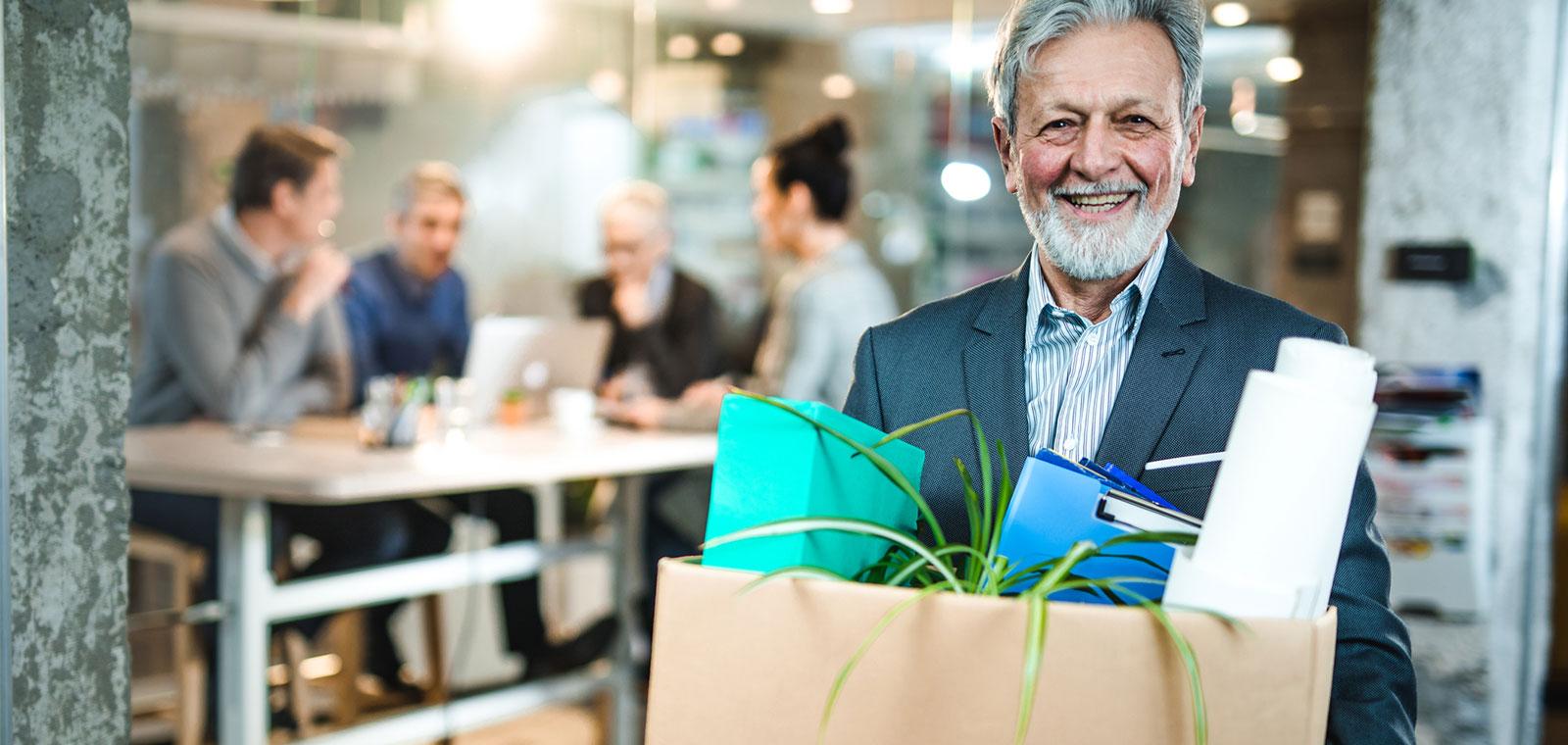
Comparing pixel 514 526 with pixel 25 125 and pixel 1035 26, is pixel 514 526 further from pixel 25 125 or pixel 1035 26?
pixel 1035 26

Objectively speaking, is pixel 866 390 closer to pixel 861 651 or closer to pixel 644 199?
pixel 861 651

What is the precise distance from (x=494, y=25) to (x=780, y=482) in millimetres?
4500

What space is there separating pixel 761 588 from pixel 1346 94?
11.7 ft

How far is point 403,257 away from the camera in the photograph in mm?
4375

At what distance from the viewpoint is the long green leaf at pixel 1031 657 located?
2.38 feet

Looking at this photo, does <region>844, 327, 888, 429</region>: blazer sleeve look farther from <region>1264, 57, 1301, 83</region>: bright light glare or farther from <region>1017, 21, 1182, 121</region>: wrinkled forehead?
<region>1264, 57, 1301, 83</region>: bright light glare

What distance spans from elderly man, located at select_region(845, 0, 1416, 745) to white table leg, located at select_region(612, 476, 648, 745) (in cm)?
236

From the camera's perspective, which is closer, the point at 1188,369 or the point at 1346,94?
the point at 1188,369

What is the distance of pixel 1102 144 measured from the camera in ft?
4.13

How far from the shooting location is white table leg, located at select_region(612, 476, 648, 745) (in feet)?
12.1

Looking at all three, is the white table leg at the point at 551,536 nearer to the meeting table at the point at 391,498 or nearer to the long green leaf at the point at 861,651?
the meeting table at the point at 391,498

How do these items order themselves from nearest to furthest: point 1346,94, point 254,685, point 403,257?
point 254,685 → point 1346,94 → point 403,257

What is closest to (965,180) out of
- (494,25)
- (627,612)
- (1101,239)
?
(494,25)

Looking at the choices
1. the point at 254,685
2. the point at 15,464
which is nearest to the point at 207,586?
the point at 254,685
